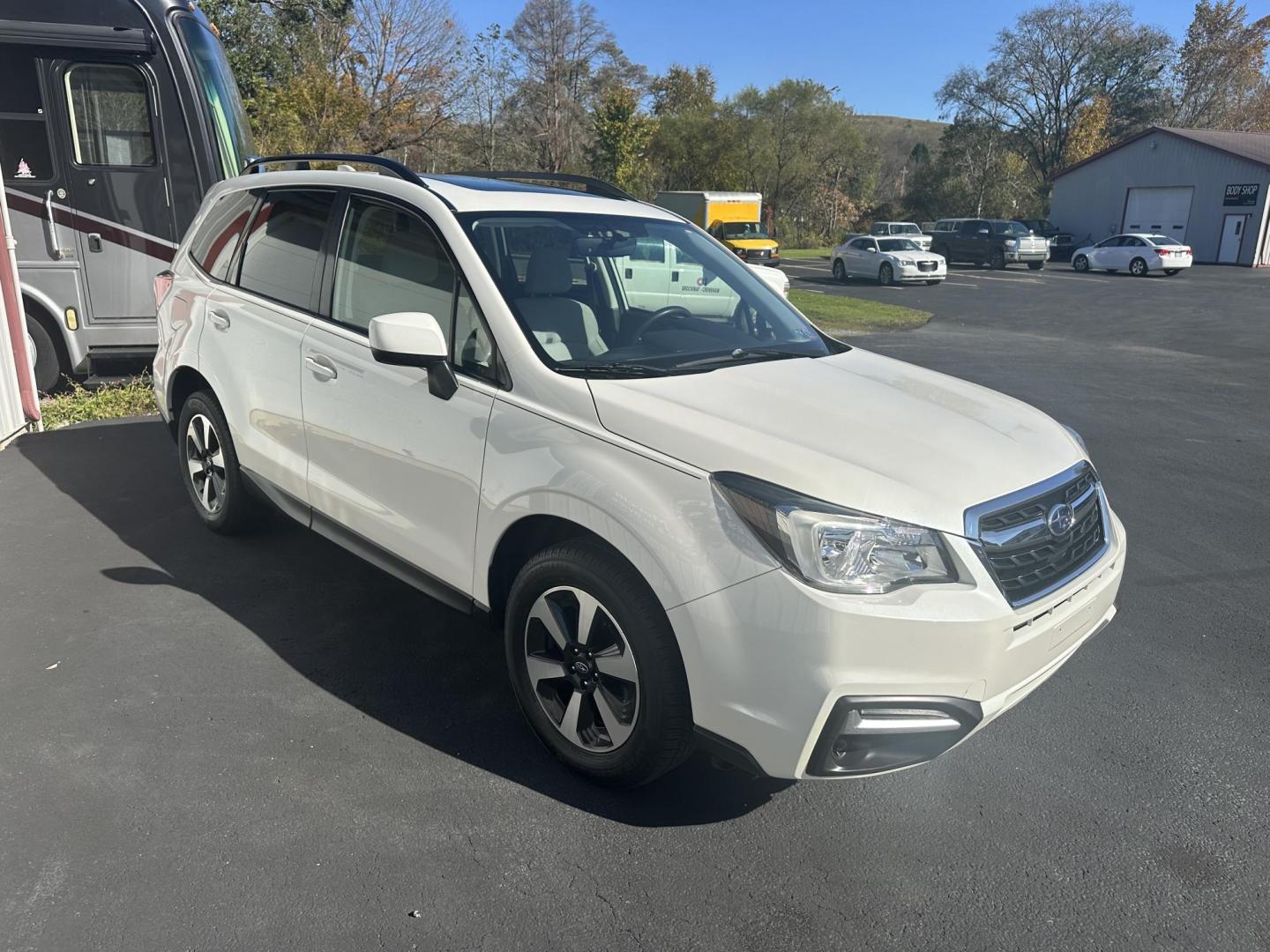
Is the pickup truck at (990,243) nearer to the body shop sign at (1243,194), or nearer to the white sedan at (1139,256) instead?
the white sedan at (1139,256)

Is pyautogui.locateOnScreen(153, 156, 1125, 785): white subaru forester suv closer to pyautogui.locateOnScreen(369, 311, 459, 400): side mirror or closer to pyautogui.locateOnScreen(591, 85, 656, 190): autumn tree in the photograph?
pyautogui.locateOnScreen(369, 311, 459, 400): side mirror

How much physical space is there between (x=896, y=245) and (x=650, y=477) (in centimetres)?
2865

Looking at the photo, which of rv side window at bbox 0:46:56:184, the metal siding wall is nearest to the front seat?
rv side window at bbox 0:46:56:184

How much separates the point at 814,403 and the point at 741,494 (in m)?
0.66

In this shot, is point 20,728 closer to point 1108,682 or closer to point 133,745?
point 133,745

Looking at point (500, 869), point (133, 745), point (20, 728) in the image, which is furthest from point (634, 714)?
point (20, 728)

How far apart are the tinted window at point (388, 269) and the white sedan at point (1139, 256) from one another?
120 ft

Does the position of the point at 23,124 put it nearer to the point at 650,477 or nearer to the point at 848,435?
the point at 650,477

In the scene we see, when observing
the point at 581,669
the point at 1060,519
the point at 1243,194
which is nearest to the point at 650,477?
the point at 581,669

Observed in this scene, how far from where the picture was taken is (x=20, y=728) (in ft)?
10.9

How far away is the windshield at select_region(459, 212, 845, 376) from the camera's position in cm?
331

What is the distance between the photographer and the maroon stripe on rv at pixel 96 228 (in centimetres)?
758

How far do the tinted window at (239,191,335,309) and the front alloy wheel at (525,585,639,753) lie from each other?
1999 millimetres

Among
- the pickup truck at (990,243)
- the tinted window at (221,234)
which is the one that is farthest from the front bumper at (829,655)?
the pickup truck at (990,243)
